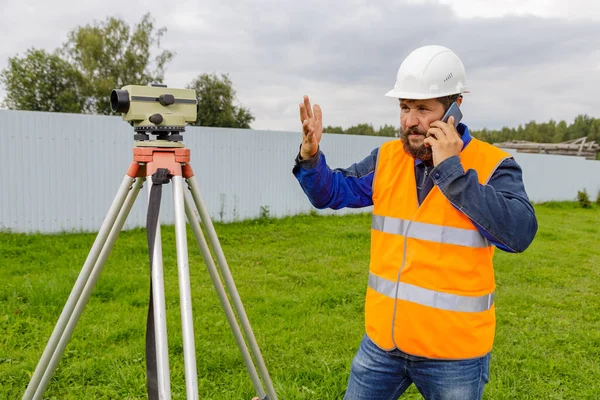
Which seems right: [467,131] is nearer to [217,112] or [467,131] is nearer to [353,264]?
[353,264]

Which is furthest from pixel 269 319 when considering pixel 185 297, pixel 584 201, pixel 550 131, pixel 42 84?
pixel 550 131

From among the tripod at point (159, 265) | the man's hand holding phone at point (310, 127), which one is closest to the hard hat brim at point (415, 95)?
the man's hand holding phone at point (310, 127)

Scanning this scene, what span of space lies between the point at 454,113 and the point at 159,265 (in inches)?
49.6

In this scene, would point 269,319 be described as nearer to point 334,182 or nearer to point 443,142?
point 334,182

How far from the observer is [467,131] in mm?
1900

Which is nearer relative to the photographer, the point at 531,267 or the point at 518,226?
the point at 518,226

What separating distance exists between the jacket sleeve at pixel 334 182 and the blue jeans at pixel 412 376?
24.7 inches

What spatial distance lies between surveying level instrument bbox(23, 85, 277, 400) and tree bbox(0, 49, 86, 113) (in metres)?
25.2

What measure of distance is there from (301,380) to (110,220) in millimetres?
2089

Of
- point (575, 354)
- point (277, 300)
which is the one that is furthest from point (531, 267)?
point (277, 300)

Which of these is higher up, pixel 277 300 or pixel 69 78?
pixel 69 78

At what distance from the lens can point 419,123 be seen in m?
1.81

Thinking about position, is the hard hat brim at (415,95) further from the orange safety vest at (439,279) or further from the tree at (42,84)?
the tree at (42,84)

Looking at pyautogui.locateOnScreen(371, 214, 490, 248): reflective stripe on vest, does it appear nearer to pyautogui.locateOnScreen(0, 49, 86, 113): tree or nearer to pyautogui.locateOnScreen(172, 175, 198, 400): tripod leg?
pyautogui.locateOnScreen(172, 175, 198, 400): tripod leg
